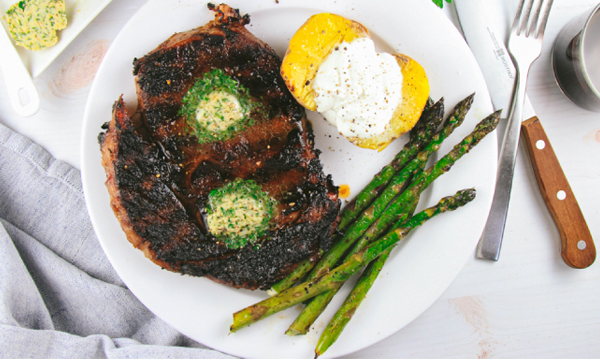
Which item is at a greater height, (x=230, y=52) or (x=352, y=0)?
(x=352, y=0)

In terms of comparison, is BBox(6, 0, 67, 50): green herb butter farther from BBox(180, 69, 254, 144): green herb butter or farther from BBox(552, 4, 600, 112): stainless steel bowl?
BBox(552, 4, 600, 112): stainless steel bowl

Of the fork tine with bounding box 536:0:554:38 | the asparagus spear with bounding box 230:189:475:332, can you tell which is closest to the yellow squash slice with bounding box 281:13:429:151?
the asparagus spear with bounding box 230:189:475:332

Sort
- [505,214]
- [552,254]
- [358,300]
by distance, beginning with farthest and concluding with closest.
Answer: [552,254], [505,214], [358,300]

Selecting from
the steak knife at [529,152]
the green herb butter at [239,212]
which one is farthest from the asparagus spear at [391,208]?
the green herb butter at [239,212]

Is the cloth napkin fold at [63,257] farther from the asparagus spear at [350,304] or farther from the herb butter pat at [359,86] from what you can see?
the herb butter pat at [359,86]

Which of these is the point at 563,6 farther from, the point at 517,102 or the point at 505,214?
the point at 505,214

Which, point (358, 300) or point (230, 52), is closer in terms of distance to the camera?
point (230, 52)

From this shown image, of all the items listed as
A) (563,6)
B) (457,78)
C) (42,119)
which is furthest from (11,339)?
(563,6)
